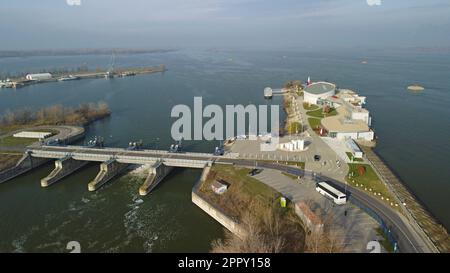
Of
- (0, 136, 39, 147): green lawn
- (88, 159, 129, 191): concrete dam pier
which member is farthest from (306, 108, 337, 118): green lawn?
(0, 136, 39, 147): green lawn

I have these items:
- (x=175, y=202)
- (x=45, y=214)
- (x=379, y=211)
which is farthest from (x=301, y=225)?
(x=45, y=214)

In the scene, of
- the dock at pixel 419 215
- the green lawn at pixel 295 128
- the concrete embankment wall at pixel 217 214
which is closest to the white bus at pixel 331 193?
the dock at pixel 419 215

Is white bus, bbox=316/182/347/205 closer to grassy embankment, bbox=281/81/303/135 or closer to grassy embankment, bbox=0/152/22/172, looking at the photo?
grassy embankment, bbox=281/81/303/135

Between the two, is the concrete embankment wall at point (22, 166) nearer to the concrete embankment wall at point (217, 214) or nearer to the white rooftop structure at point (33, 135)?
the white rooftop structure at point (33, 135)

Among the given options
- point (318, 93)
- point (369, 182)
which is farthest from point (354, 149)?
point (318, 93)

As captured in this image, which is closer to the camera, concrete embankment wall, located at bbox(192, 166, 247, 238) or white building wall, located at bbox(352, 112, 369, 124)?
concrete embankment wall, located at bbox(192, 166, 247, 238)

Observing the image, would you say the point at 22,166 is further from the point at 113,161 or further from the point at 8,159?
the point at 113,161

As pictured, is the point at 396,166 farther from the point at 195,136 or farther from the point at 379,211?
the point at 195,136
